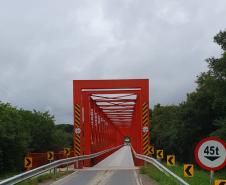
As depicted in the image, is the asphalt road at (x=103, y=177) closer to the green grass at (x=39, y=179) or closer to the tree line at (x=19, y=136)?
the green grass at (x=39, y=179)

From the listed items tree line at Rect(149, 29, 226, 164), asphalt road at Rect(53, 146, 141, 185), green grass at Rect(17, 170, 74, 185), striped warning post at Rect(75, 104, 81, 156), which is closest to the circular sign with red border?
asphalt road at Rect(53, 146, 141, 185)

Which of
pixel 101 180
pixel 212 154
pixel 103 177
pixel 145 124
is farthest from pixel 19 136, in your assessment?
pixel 212 154

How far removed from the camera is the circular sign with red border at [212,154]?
6.07 m

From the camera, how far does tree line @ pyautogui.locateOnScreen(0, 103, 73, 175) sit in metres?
19.8

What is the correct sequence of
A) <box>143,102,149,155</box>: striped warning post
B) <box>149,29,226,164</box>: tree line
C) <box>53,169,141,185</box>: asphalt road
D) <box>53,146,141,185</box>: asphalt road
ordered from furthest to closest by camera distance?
<box>149,29,226,164</box>: tree line, <box>143,102,149,155</box>: striped warning post, <box>53,146,141,185</box>: asphalt road, <box>53,169,141,185</box>: asphalt road

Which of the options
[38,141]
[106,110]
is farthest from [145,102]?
[106,110]

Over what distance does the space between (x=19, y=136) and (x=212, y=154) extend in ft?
55.6

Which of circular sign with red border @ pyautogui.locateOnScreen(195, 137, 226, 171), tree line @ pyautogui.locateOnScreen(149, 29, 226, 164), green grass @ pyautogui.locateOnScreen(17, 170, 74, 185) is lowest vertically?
green grass @ pyautogui.locateOnScreen(17, 170, 74, 185)

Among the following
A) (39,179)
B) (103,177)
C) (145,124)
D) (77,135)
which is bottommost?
(103,177)

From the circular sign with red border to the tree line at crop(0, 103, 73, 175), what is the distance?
14.3 metres

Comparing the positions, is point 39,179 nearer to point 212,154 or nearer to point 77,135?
point 77,135

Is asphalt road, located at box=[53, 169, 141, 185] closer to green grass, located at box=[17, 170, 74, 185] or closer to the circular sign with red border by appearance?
green grass, located at box=[17, 170, 74, 185]

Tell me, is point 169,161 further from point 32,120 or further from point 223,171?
point 32,120

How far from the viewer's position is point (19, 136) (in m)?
21.1
